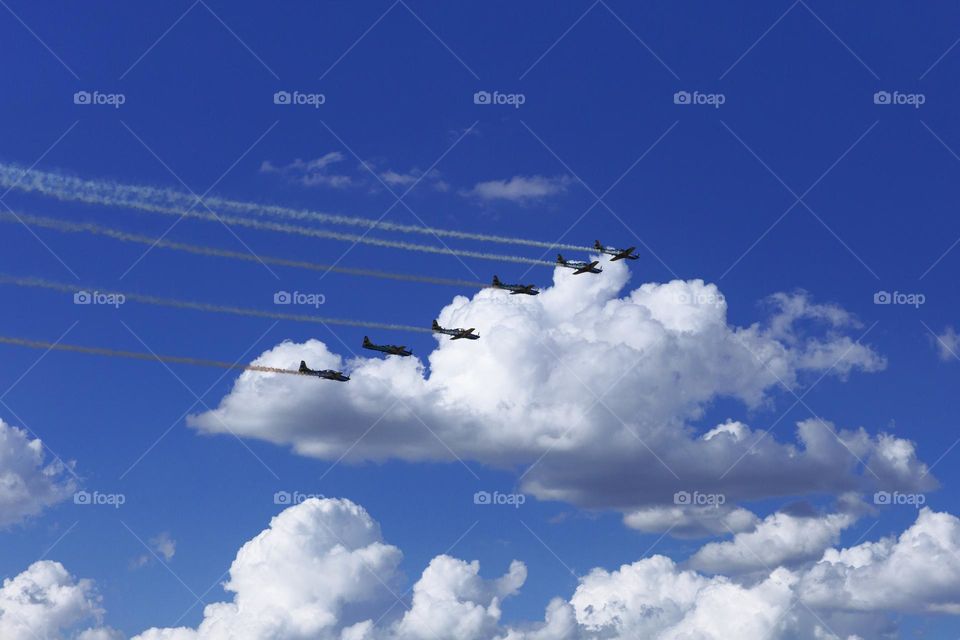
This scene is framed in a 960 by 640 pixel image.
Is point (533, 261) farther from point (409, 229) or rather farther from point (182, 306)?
point (182, 306)

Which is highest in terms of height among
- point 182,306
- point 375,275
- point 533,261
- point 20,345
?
point 533,261

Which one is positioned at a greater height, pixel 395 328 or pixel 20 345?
pixel 395 328

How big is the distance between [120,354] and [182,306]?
8.72 metres

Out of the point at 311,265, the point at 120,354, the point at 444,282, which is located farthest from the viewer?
the point at 444,282

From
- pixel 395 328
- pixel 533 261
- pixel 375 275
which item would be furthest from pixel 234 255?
pixel 533 261

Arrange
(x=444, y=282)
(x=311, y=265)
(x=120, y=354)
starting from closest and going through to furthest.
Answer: (x=120, y=354) → (x=311, y=265) → (x=444, y=282)

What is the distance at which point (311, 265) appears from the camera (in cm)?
15962

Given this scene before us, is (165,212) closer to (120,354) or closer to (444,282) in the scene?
(120,354)

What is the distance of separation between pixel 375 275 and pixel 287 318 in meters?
12.8

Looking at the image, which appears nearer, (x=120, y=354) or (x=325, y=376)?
(x=120, y=354)

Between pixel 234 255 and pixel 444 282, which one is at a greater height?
pixel 444 282

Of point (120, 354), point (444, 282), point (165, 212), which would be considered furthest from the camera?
point (444, 282)

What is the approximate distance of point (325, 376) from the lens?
19800cm

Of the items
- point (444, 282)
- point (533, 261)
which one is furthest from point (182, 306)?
point (533, 261)
